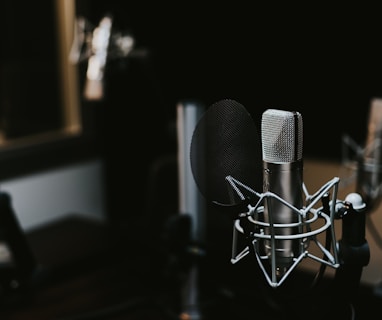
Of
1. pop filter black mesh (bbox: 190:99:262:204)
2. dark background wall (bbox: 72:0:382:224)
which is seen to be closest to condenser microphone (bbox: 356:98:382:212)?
pop filter black mesh (bbox: 190:99:262:204)

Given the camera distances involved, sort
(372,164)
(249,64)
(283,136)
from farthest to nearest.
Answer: (249,64), (372,164), (283,136)

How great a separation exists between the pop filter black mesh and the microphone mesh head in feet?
0.11

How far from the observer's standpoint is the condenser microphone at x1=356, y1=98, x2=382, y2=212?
194 cm

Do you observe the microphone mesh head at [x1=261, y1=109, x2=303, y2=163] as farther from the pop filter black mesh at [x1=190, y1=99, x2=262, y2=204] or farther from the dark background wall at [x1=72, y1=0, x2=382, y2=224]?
the dark background wall at [x1=72, y1=0, x2=382, y2=224]

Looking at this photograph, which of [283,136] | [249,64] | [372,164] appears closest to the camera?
[283,136]

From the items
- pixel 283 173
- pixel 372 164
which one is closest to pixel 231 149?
pixel 283 173

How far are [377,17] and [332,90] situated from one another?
1.55 ft

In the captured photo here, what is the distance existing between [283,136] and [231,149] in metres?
0.10

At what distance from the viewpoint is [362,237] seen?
116cm

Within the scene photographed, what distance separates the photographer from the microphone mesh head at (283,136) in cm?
101

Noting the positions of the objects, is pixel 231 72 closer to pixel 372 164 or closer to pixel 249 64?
pixel 249 64

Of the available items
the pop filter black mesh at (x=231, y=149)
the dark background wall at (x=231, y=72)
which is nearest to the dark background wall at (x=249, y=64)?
the dark background wall at (x=231, y=72)

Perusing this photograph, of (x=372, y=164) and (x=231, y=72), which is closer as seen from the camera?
(x=372, y=164)

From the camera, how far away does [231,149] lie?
108 centimetres
